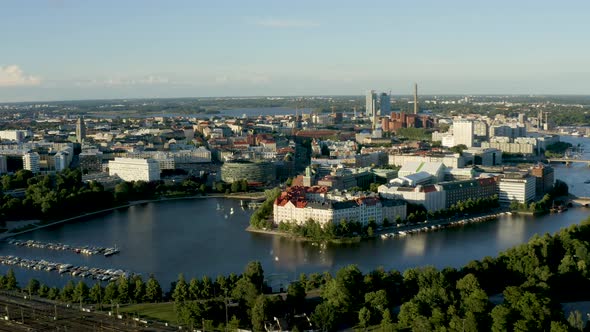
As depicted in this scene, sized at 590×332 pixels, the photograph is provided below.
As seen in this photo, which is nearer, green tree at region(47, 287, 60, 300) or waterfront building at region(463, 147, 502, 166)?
green tree at region(47, 287, 60, 300)

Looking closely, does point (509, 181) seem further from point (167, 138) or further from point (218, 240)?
point (167, 138)

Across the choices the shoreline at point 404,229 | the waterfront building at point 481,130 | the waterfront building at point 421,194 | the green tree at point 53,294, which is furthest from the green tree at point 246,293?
the waterfront building at point 481,130

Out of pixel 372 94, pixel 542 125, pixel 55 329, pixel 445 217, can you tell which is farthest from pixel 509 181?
pixel 372 94

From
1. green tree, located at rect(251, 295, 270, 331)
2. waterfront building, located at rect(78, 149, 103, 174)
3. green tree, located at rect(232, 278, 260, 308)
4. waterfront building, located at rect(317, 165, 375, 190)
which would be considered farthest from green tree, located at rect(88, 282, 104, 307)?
waterfront building, located at rect(78, 149, 103, 174)

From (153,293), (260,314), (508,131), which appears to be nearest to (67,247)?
(153,293)

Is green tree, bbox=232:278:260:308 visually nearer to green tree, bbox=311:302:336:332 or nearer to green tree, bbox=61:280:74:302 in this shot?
green tree, bbox=311:302:336:332

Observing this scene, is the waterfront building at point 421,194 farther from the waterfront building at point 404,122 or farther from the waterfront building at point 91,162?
the waterfront building at point 404,122
